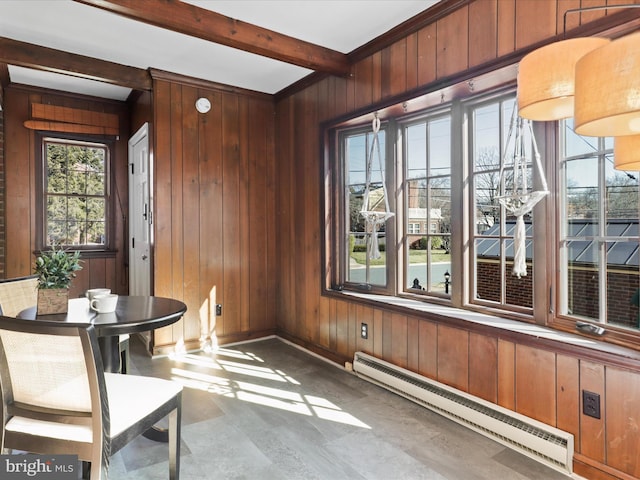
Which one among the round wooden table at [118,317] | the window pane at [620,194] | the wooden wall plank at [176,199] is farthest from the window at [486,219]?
the round wooden table at [118,317]

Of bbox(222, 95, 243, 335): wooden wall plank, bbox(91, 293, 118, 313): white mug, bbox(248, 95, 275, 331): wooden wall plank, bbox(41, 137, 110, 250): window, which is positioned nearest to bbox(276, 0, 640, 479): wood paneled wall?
bbox(248, 95, 275, 331): wooden wall plank

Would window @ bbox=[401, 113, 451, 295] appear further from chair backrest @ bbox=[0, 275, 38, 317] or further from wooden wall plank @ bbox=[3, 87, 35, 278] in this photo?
wooden wall plank @ bbox=[3, 87, 35, 278]

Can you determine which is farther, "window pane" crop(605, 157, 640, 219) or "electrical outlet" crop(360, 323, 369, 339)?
"electrical outlet" crop(360, 323, 369, 339)

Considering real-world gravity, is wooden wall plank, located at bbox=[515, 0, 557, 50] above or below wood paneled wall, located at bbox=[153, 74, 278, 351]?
above

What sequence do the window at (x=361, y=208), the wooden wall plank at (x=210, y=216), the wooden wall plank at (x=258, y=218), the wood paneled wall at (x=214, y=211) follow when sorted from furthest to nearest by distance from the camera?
the wooden wall plank at (x=258, y=218) < the wooden wall plank at (x=210, y=216) < the wood paneled wall at (x=214, y=211) < the window at (x=361, y=208)

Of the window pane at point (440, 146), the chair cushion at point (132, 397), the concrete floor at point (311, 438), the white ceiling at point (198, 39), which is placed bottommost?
the concrete floor at point (311, 438)

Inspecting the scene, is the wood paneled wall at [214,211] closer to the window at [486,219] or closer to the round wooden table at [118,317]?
the window at [486,219]

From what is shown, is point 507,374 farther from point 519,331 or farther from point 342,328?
point 342,328

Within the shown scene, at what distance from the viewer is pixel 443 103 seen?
2.84 metres

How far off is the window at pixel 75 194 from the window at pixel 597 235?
15.0 feet

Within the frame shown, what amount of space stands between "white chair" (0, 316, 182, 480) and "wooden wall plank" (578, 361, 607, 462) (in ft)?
6.61

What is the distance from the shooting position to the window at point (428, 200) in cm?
291

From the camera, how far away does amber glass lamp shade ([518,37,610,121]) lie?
1203 millimetres

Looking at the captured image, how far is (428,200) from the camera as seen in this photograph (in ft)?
9.97
